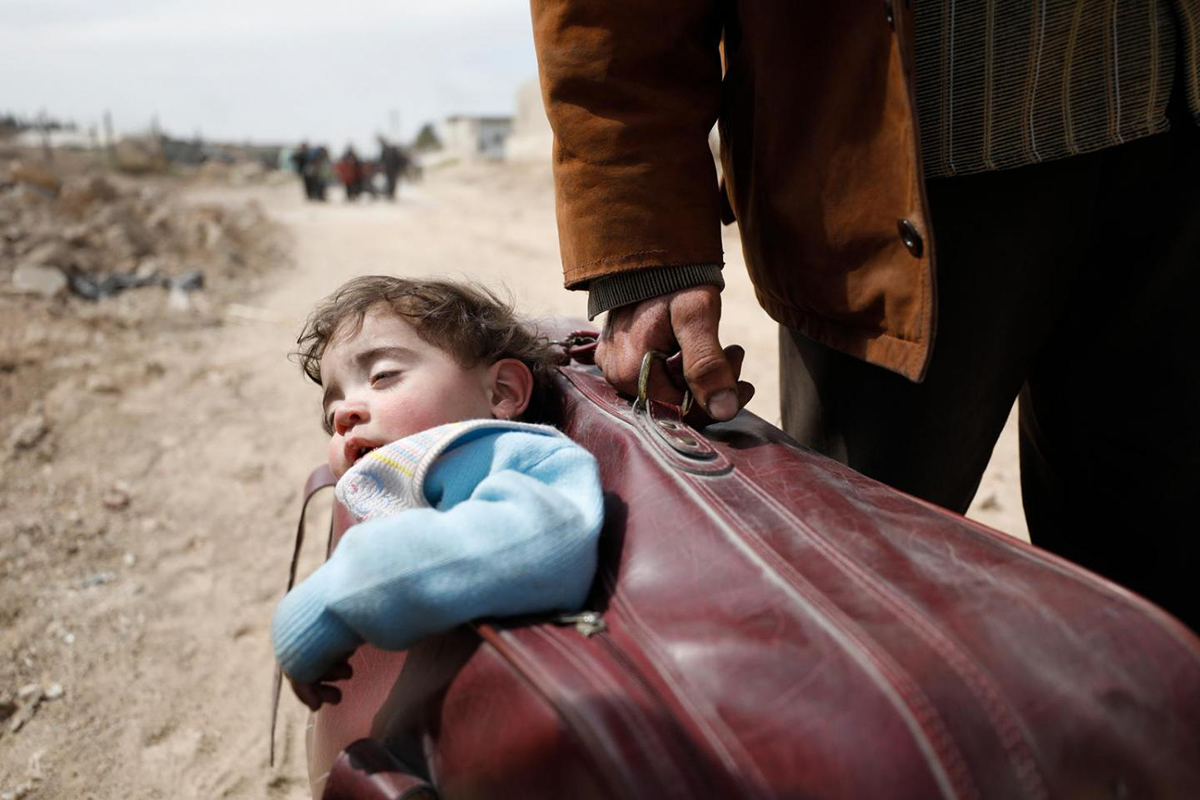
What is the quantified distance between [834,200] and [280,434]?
339 centimetres

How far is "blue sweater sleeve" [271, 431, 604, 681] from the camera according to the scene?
1011 millimetres

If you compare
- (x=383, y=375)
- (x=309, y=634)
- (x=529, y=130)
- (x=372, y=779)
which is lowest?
(x=372, y=779)

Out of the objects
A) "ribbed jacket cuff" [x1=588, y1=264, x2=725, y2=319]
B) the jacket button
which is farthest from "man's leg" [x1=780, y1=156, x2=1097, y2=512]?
"ribbed jacket cuff" [x1=588, y1=264, x2=725, y2=319]

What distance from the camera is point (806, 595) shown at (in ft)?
3.03

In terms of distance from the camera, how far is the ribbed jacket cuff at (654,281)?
134cm

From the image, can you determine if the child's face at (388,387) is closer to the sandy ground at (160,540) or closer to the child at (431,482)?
the child at (431,482)

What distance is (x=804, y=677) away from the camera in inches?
33.5

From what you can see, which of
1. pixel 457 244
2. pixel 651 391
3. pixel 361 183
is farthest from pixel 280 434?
pixel 361 183

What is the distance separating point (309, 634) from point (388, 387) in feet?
1.85

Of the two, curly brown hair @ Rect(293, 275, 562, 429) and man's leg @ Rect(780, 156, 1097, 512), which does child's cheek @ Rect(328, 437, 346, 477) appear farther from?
man's leg @ Rect(780, 156, 1097, 512)

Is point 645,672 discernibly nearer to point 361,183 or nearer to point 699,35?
point 699,35

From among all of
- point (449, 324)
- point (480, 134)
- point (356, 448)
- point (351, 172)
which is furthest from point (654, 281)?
point (480, 134)

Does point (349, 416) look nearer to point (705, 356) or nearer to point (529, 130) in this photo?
point (705, 356)

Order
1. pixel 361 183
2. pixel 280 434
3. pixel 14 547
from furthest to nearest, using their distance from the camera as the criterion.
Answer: pixel 361 183
pixel 280 434
pixel 14 547
